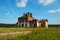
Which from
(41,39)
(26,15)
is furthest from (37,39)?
(26,15)

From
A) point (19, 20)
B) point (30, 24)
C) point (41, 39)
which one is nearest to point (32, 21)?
point (30, 24)

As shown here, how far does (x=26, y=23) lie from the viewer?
5347 centimetres

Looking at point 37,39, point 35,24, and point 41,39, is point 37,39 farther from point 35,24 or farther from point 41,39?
point 35,24

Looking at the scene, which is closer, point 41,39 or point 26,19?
point 41,39

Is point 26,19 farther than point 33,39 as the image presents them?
Yes

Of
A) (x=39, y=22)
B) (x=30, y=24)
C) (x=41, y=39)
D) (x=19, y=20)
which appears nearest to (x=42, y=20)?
(x=39, y=22)

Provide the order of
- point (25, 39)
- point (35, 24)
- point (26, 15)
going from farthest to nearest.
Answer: point (26, 15) → point (35, 24) → point (25, 39)

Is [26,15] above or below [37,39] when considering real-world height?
above

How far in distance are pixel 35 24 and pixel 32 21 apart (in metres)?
1.64

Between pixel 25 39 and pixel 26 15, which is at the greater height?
pixel 26 15

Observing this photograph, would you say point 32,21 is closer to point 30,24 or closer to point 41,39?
point 30,24

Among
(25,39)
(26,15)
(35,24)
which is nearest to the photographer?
(25,39)

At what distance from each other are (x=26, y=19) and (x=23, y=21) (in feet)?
4.58

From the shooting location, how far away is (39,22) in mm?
52562
